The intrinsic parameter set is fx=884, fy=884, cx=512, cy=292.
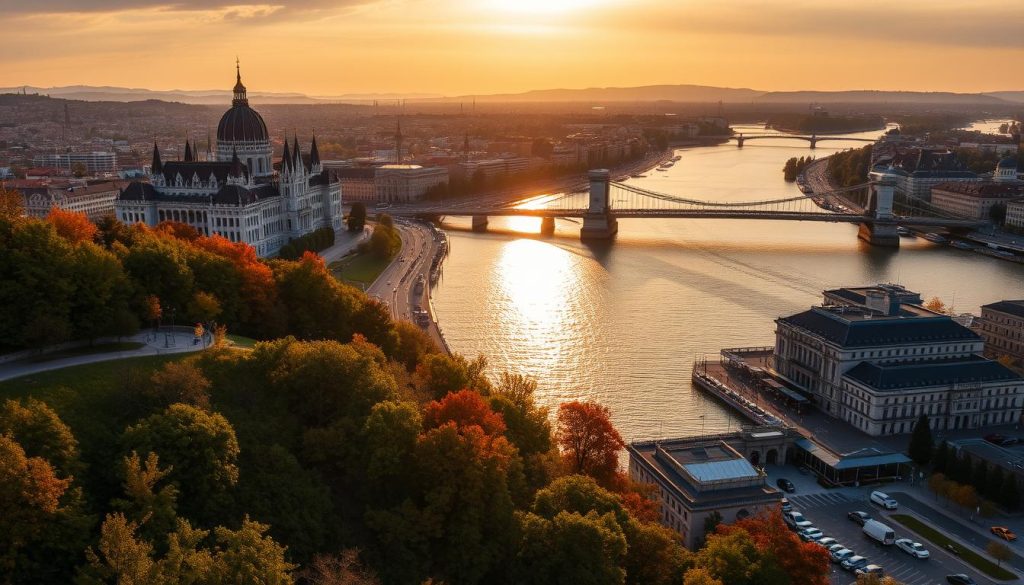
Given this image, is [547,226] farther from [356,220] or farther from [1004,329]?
[1004,329]

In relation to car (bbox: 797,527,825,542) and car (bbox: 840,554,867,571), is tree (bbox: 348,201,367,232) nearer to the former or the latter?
car (bbox: 797,527,825,542)

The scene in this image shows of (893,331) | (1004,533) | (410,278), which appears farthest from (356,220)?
(1004,533)

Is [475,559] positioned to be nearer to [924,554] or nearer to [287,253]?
[924,554]

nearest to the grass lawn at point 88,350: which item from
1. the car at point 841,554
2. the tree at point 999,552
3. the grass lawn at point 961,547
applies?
the car at point 841,554

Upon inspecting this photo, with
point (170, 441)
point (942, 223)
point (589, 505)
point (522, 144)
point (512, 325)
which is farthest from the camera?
point (522, 144)

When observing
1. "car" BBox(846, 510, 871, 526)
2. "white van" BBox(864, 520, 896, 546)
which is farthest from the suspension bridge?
"white van" BBox(864, 520, 896, 546)

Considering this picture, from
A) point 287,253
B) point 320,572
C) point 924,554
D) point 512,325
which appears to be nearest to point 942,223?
point 512,325
